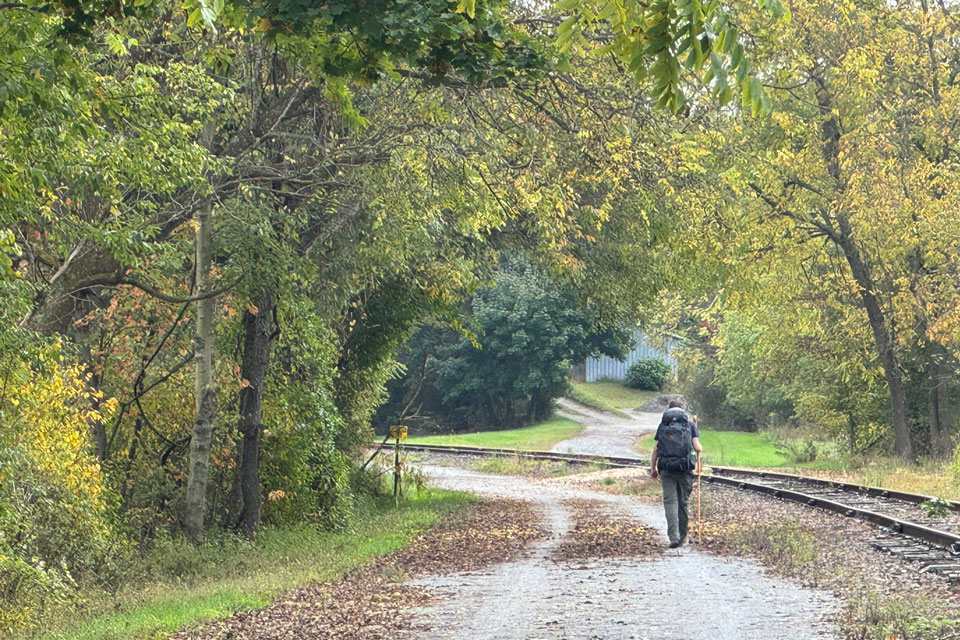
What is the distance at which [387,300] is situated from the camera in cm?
2328

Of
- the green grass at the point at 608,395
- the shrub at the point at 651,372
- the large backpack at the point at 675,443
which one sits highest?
the shrub at the point at 651,372

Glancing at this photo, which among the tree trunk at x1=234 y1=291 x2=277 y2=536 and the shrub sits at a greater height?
the shrub

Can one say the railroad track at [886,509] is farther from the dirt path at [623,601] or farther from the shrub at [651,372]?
the shrub at [651,372]

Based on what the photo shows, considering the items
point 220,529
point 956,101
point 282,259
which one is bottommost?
point 220,529

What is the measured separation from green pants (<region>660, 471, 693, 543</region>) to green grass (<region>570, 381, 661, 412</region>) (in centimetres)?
5805

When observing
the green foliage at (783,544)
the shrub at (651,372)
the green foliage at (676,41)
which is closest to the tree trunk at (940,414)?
the green foliage at (783,544)

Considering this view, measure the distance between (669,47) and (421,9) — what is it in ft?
9.28

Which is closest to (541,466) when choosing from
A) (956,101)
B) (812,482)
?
(812,482)

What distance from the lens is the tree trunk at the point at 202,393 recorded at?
51.0 feet

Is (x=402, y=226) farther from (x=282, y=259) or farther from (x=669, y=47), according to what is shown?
(x=669, y=47)

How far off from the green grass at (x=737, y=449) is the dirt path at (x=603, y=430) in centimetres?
120

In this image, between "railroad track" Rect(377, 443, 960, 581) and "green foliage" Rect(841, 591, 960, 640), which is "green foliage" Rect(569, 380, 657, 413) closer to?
"railroad track" Rect(377, 443, 960, 581)

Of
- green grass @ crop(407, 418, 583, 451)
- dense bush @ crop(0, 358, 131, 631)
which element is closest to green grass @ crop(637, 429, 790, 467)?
green grass @ crop(407, 418, 583, 451)

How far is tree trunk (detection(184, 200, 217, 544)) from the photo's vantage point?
1553cm
